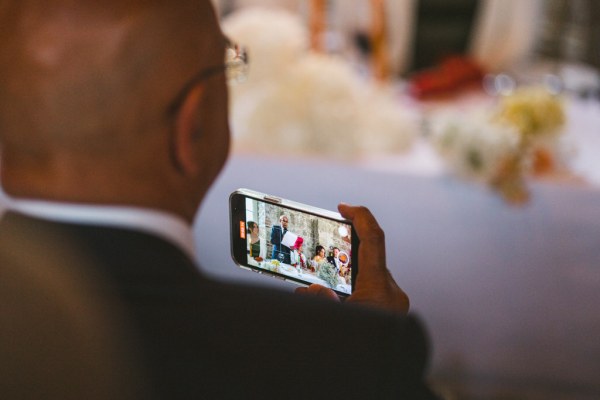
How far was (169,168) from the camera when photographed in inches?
21.2

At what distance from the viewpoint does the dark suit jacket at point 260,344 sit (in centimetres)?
43

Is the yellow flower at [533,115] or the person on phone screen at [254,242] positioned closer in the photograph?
the person on phone screen at [254,242]

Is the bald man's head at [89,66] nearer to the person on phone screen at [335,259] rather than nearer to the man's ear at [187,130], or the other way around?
the man's ear at [187,130]

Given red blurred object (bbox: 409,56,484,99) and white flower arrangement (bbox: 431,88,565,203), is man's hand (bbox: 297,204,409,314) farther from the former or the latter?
red blurred object (bbox: 409,56,484,99)

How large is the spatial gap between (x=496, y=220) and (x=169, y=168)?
3.51ft

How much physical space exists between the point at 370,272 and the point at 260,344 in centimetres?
9

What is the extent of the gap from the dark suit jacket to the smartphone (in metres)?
0.03

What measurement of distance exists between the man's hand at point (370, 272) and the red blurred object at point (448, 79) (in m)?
1.65

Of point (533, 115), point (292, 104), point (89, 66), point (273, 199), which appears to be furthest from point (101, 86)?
point (533, 115)

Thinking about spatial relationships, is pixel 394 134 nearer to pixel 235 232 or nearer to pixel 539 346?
pixel 539 346

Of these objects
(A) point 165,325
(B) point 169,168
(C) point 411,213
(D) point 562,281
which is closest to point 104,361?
(A) point 165,325

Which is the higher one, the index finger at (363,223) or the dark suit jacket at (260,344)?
the index finger at (363,223)

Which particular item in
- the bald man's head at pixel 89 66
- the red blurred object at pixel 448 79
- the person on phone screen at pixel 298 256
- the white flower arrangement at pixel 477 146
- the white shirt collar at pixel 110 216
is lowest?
the white flower arrangement at pixel 477 146

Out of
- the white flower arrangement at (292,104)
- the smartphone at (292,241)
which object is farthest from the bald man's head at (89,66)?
the white flower arrangement at (292,104)
